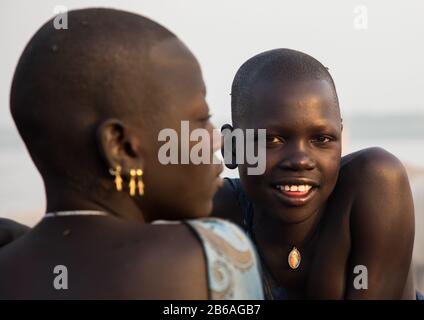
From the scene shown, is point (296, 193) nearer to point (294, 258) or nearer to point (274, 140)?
point (274, 140)

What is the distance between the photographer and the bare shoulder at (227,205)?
3693mm

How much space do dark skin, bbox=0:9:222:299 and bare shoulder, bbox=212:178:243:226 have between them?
155 cm

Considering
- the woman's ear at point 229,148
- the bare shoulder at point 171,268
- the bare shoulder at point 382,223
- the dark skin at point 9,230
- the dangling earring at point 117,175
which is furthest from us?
the woman's ear at point 229,148

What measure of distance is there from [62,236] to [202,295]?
1.24ft

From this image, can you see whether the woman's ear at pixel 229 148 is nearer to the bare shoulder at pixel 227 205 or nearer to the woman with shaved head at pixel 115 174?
the bare shoulder at pixel 227 205

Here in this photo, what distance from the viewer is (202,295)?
1.91m

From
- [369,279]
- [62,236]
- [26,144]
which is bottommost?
[369,279]

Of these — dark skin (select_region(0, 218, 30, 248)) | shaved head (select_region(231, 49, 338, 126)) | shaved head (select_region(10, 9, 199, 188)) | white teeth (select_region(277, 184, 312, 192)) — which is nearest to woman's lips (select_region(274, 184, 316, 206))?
white teeth (select_region(277, 184, 312, 192))

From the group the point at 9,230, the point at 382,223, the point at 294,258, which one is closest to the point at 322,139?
the point at 382,223

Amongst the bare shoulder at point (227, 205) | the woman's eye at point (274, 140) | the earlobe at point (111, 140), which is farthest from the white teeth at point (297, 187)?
the earlobe at point (111, 140)

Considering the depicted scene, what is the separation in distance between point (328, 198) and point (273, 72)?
57cm

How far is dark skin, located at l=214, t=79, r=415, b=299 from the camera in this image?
3.21m

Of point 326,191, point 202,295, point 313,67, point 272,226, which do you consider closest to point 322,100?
point 313,67
